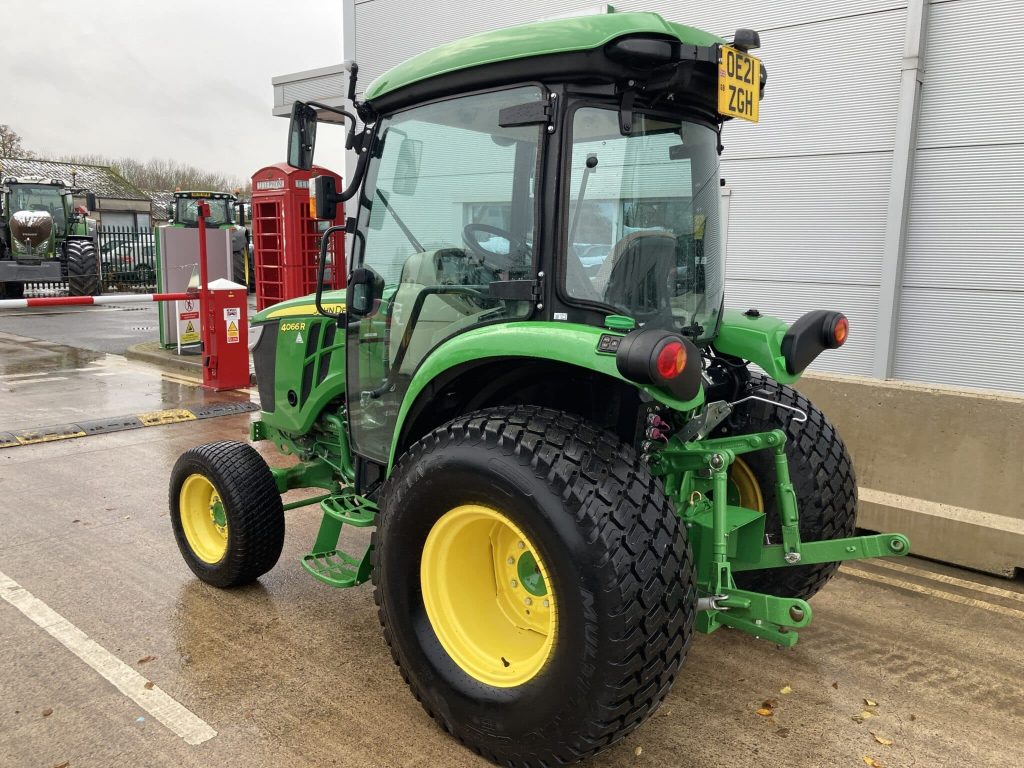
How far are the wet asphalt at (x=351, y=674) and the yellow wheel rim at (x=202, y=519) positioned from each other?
20cm

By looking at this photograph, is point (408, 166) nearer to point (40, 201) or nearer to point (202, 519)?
point (202, 519)

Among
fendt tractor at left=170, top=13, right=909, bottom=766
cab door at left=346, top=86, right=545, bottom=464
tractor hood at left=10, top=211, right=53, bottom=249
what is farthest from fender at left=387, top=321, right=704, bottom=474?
tractor hood at left=10, top=211, right=53, bottom=249

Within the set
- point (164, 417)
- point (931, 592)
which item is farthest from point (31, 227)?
point (931, 592)

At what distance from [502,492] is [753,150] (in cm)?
618

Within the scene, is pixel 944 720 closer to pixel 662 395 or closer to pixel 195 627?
pixel 662 395

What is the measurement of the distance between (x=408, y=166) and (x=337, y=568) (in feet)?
5.64

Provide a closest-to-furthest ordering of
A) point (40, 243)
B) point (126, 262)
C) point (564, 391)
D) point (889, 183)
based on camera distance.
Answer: point (564, 391) → point (889, 183) → point (40, 243) → point (126, 262)

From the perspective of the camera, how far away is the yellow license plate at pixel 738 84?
269cm

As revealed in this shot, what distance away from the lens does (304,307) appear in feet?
13.8

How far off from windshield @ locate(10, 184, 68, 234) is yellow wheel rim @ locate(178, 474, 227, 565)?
64.0 feet

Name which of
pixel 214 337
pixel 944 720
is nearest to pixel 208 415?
pixel 214 337

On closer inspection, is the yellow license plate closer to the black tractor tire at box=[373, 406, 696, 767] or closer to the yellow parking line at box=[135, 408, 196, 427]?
the black tractor tire at box=[373, 406, 696, 767]

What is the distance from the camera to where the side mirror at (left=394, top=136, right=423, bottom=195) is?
3236mm

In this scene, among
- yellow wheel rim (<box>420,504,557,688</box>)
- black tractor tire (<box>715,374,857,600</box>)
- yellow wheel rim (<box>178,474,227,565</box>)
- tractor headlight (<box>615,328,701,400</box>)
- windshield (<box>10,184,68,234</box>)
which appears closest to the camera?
tractor headlight (<box>615,328,701,400</box>)
